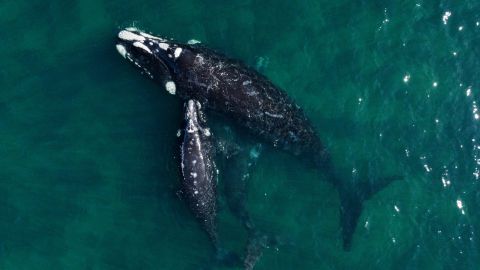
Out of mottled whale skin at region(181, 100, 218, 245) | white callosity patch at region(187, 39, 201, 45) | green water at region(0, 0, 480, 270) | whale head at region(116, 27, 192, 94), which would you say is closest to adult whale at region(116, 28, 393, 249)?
whale head at region(116, 27, 192, 94)

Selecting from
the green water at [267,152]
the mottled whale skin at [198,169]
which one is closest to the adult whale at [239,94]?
the green water at [267,152]

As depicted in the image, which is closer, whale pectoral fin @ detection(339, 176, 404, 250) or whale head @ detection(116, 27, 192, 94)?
whale head @ detection(116, 27, 192, 94)

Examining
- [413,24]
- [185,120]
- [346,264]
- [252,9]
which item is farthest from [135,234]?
[413,24]

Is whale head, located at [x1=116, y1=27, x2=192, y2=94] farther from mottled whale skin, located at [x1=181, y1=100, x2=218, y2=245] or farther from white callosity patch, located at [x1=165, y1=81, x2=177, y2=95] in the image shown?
mottled whale skin, located at [x1=181, y1=100, x2=218, y2=245]

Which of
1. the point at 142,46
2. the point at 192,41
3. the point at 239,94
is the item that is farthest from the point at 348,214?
Answer: the point at 142,46

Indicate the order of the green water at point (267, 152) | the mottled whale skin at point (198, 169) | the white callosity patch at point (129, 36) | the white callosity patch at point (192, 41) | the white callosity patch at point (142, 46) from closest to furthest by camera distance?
the mottled whale skin at point (198, 169) < the white callosity patch at point (142, 46) < the white callosity patch at point (129, 36) < the green water at point (267, 152) < the white callosity patch at point (192, 41)

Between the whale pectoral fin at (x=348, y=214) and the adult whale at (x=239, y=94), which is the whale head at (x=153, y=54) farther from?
the whale pectoral fin at (x=348, y=214)
